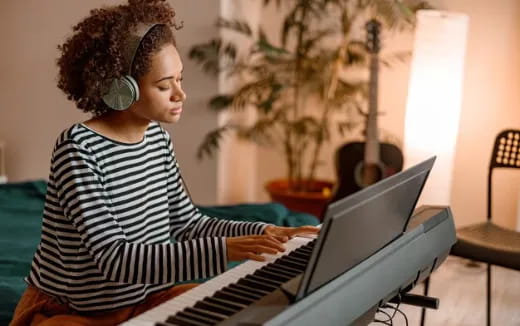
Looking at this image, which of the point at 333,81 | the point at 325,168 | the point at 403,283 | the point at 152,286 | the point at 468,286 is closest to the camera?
the point at 403,283

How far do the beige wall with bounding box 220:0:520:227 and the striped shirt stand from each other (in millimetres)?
2340

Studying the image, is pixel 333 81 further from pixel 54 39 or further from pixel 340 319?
pixel 340 319

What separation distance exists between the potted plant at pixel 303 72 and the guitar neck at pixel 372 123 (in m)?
0.07

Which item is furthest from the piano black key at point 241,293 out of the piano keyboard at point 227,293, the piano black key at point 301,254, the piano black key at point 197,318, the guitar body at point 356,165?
the guitar body at point 356,165

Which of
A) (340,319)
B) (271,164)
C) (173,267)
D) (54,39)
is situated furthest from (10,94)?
(340,319)

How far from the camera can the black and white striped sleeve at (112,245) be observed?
146 cm

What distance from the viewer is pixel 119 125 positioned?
1643 mm

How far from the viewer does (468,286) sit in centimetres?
341

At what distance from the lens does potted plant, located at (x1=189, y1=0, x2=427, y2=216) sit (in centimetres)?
366

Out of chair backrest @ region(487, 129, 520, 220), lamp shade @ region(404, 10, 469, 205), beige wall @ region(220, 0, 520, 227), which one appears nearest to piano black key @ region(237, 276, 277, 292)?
chair backrest @ region(487, 129, 520, 220)

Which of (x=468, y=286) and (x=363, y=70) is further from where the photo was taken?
(x=363, y=70)

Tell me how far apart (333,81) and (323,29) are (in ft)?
1.33

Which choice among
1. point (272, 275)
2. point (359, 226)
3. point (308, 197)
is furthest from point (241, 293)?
point (308, 197)

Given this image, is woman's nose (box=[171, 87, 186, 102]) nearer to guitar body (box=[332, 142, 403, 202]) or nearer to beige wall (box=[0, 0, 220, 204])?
guitar body (box=[332, 142, 403, 202])
